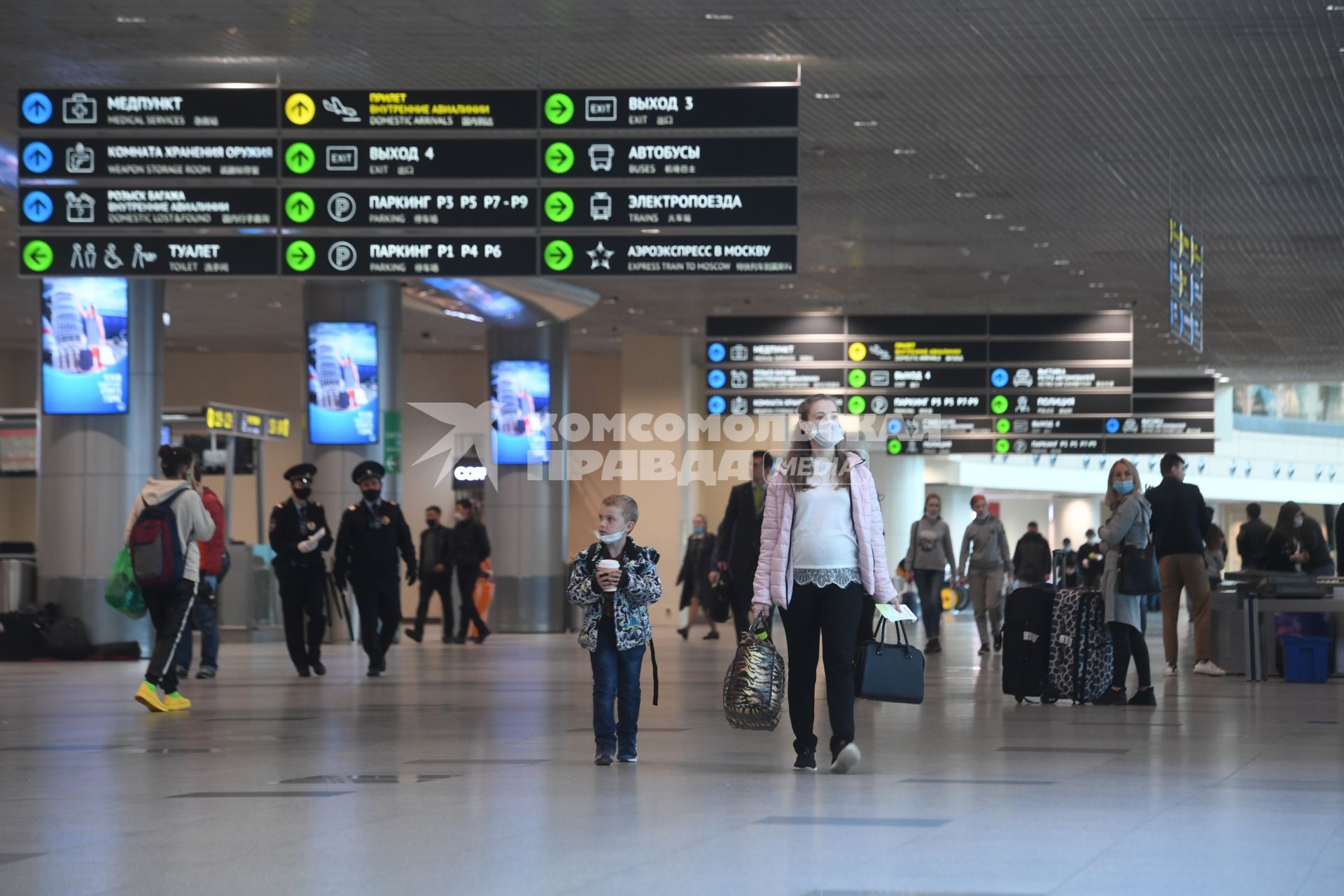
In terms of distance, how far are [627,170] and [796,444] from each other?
15.9 ft

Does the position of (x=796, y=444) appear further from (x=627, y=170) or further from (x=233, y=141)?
(x=233, y=141)

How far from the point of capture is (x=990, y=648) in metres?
18.7

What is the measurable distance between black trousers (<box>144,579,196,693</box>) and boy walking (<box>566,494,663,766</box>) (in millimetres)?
4147

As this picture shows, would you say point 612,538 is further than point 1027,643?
No

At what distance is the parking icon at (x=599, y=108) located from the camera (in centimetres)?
1190

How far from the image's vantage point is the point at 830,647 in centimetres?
728

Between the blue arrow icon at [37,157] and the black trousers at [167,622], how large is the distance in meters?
3.15

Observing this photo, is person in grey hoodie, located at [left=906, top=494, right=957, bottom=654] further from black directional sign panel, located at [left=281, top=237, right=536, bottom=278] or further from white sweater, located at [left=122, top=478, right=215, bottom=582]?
white sweater, located at [left=122, top=478, right=215, bottom=582]

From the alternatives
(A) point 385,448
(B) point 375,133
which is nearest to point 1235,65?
(B) point 375,133

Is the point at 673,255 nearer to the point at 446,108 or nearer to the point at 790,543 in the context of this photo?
the point at 446,108

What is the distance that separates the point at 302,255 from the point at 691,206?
8.49ft

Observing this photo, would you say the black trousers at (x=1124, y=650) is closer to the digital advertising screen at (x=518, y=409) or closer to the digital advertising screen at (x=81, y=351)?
the digital advertising screen at (x=81, y=351)

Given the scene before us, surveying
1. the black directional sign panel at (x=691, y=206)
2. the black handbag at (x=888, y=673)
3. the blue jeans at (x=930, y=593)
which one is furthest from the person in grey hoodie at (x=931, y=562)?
the black handbag at (x=888, y=673)

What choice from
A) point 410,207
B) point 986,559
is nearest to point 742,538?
point 410,207
